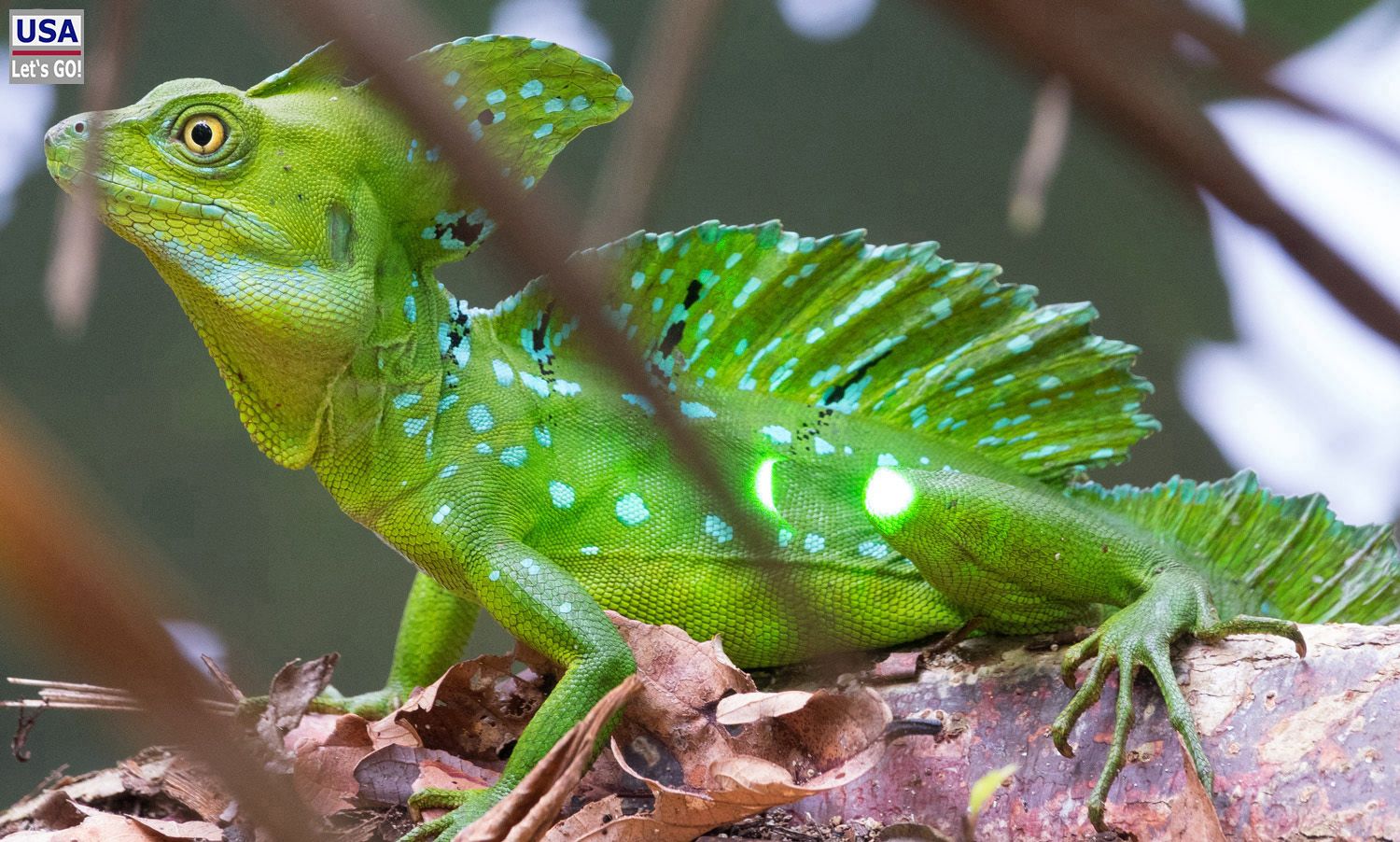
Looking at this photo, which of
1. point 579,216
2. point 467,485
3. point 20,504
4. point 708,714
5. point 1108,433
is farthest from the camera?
point 1108,433

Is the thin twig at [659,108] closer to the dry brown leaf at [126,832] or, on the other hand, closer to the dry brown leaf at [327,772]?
the dry brown leaf at [327,772]

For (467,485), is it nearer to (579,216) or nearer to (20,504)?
(579,216)

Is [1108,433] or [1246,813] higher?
[1108,433]

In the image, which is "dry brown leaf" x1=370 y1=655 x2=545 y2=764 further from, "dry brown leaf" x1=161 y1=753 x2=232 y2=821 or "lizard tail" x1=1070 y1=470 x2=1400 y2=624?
"lizard tail" x1=1070 y1=470 x2=1400 y2=624

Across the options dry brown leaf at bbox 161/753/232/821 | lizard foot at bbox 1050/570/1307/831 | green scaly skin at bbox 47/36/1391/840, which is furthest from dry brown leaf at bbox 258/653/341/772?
lizard foot at bbox 1050/570/1307/831

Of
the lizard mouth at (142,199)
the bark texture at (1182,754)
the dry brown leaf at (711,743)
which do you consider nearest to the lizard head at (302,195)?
the lizard mouth at (142,199)

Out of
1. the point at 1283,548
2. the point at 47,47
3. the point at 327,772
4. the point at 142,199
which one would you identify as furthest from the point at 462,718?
the point at 47,47

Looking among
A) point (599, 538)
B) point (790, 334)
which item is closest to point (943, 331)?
point (790, 334)
